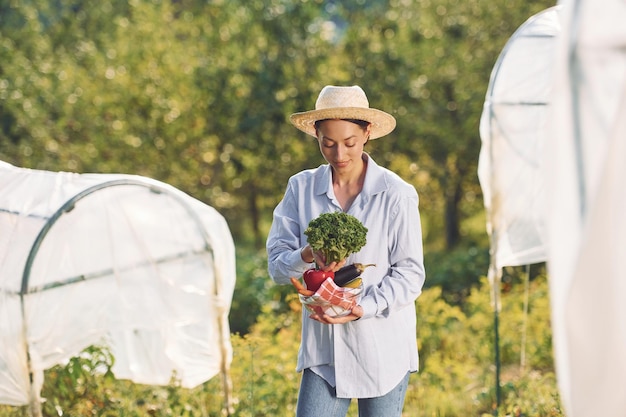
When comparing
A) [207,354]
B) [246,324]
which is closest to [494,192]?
[207,354]

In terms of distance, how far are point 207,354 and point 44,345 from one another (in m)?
0.93

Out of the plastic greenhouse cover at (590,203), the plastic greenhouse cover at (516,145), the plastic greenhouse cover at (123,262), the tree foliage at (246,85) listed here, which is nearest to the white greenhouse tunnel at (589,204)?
the plastic greenhouse cover at (590,203)

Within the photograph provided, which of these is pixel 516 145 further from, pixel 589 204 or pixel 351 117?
pixel 589 204

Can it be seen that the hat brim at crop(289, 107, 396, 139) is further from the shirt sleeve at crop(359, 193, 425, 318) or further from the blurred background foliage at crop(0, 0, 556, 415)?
the blurred background foliage at crop(0, 0, 556, 415)

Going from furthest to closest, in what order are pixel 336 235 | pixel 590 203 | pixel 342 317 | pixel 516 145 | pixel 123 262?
Answer: pixel 516 145, pixel 123 262, pixel 342 317, pixel 336 235, pixel 590 203

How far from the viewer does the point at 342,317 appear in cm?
241

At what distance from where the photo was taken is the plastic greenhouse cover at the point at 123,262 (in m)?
3.92

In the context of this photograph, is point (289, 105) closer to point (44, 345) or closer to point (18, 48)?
point (18, 48)

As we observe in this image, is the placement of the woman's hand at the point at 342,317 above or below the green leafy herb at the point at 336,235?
below

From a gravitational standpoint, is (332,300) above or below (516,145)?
below

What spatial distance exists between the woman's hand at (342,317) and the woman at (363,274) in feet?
0.16

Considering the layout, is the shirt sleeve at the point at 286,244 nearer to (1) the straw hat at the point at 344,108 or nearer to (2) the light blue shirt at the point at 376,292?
(2) the light blue shirt at the point at 376,292

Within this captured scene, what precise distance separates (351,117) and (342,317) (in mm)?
581

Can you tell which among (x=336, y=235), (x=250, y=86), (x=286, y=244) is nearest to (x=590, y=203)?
(x=336, y=235)
